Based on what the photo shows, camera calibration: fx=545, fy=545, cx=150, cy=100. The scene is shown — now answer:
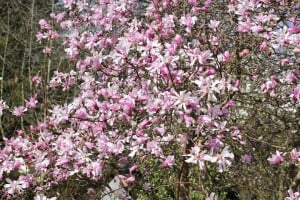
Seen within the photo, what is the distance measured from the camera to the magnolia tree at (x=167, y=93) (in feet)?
8.25

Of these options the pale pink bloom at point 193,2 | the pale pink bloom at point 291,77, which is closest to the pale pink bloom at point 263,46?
the pale pink bloom at point 291,77

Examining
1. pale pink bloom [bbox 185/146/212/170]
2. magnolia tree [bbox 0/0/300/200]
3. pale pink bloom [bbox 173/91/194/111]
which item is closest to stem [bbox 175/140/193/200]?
magnolia tree [bbox 0/0/300/200]

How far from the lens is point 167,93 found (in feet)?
7.91

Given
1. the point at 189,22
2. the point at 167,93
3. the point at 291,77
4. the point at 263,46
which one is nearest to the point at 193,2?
the point at 189,22

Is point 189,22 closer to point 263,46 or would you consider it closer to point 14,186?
point 263,46

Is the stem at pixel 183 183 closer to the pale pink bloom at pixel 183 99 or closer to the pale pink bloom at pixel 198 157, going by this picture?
the pale pink bloom at pixel 198 157

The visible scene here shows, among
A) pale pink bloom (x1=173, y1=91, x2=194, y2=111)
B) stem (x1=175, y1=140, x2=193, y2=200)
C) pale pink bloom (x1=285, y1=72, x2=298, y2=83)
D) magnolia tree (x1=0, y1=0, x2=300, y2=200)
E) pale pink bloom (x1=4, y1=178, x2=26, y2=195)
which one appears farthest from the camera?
pale pink bloom (x1=4, y1=178, x2=26, y2=195)

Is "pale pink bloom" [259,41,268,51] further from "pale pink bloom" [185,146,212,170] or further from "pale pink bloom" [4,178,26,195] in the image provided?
"pale pink bloom" [4,178,26,195]

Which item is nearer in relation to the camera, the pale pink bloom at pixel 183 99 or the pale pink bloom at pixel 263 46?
the pale pink bloom at pixel 183 99

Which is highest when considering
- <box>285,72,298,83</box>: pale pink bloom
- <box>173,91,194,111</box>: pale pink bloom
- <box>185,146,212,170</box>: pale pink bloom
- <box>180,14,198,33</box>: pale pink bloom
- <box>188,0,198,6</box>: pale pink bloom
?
<box>188,0,198,6</box>: pale pink bloom

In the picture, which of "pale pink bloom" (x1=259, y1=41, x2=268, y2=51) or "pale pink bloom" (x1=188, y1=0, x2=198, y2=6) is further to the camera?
"pale pink bloom" (x1=188, y1=0, x2=198, y2=6)

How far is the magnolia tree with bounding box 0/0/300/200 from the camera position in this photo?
251 centimetres

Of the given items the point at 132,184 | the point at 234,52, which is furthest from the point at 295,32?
the point at 132,184

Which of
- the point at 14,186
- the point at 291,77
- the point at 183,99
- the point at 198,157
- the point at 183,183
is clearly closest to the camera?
the point at 183,99
